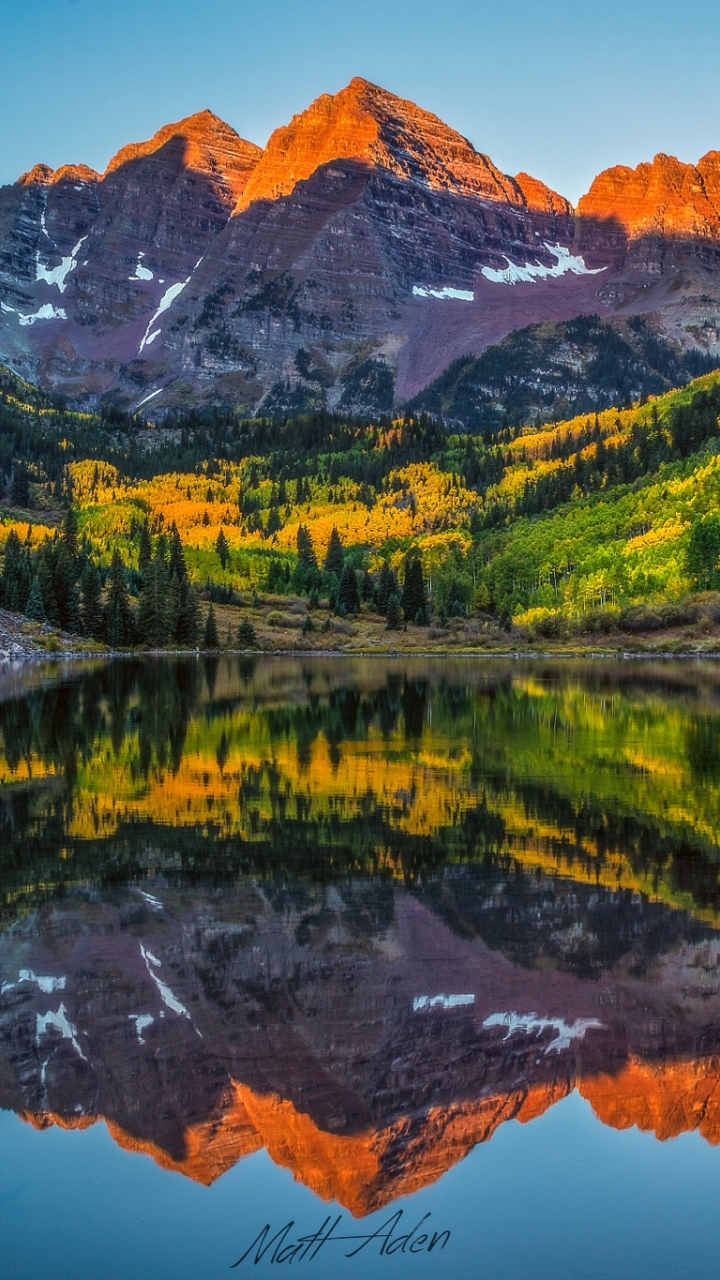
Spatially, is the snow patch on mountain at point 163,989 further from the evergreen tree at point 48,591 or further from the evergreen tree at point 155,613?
the evergreen tree at point 155,613

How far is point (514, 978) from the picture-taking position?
1505 cm

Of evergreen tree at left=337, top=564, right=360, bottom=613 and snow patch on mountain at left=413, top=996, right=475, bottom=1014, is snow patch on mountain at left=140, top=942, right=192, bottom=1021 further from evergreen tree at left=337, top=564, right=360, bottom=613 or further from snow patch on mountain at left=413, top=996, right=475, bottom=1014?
evergreen tree at left=337, top=564, right=360, bottom=613

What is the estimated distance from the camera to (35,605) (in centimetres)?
14938

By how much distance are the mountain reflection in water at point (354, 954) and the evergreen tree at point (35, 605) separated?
11696 centimetres

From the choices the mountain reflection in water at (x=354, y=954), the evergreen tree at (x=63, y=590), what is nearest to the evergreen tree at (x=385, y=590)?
the evergreen tree at (x=63, y=590)

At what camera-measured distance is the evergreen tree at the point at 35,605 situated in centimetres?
14925

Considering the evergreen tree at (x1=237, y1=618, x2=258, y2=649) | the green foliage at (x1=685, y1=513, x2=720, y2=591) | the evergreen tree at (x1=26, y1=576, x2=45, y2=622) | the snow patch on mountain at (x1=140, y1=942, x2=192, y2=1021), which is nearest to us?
the snow patch on mountain at (x1=140, y1=942, x2=192, y2=1021)

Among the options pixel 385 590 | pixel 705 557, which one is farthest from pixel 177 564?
pixel 705 557

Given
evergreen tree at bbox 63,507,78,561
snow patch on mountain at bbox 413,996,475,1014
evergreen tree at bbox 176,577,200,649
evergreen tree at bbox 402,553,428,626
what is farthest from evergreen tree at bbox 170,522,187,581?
snow patch on mountain at bbox 413,996,475,1014

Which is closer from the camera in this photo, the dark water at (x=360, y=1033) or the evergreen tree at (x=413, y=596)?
the dark water at (x=360, y=1033)

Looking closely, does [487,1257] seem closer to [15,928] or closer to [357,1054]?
[357,1054]

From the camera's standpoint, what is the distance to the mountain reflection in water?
1147 centimetres
